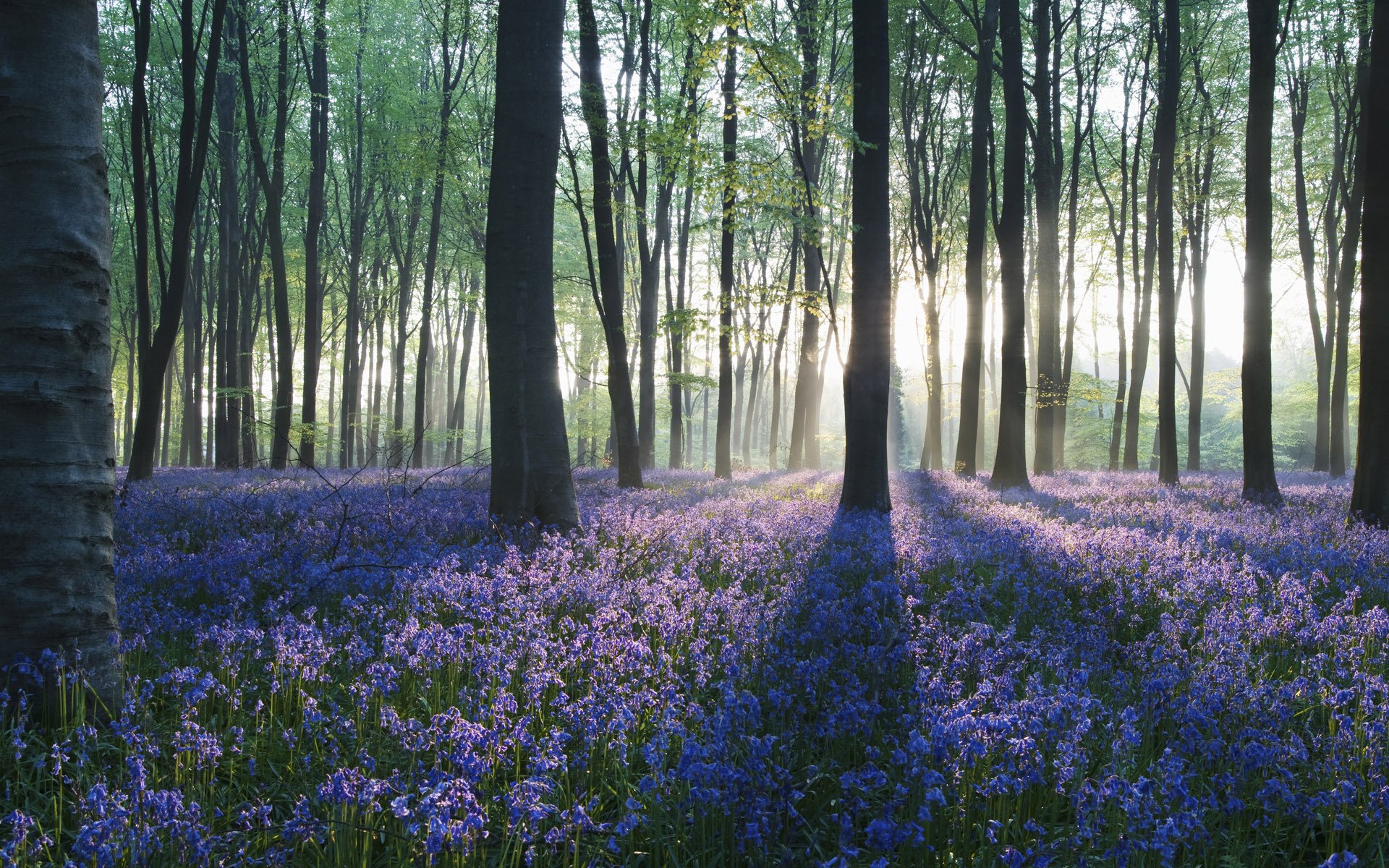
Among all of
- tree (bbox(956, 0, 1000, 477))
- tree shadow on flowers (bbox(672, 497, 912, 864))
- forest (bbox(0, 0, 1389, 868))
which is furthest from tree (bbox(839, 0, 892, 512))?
tree (bbox(956, 0, 1000, 477))

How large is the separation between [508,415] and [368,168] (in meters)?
24.5

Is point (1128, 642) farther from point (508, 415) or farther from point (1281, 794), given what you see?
point (508, 415)

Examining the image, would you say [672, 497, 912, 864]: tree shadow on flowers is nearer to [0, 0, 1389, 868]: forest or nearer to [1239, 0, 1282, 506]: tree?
[0, 0, 1389, 868]: forest

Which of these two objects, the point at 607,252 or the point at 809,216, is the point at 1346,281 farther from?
the point at 607,252

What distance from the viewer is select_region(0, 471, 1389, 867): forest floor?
2.07m

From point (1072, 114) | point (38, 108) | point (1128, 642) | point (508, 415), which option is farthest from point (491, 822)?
point (1072, 114)

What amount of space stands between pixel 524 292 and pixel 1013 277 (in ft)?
36.7

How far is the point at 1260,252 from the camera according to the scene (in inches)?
438

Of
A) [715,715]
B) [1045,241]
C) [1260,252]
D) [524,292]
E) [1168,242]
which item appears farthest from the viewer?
[1045,241]

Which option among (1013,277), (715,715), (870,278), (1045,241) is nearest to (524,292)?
(870,278)

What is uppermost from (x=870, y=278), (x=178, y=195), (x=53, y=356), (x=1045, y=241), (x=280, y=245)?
(x=1045, y=241)

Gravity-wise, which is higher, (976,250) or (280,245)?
(280,245)

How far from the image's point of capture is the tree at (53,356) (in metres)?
2.62

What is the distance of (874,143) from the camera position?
979cm
